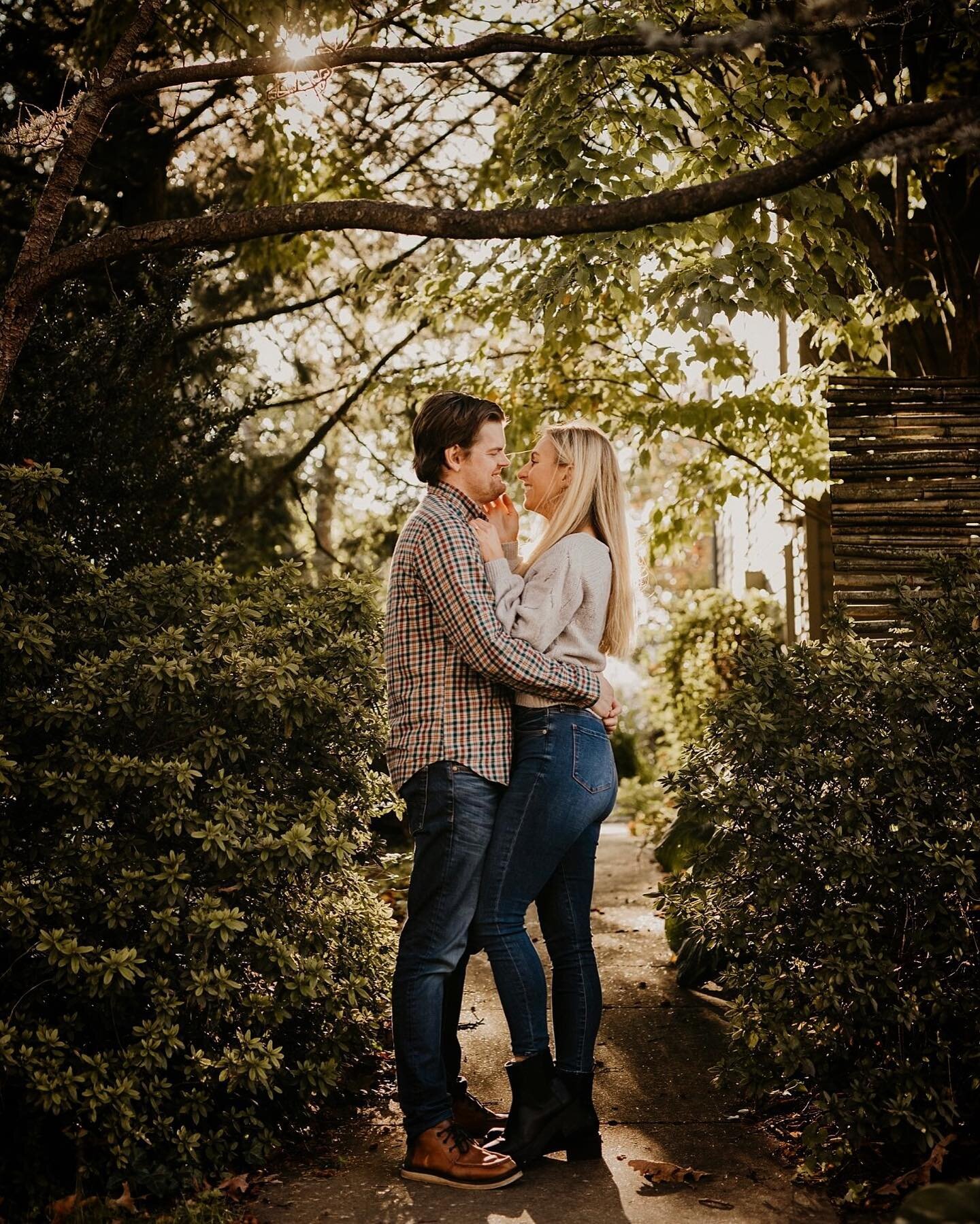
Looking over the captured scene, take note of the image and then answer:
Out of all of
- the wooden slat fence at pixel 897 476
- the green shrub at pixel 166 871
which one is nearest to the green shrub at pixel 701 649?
the wooden slat fence at pixel 897 476

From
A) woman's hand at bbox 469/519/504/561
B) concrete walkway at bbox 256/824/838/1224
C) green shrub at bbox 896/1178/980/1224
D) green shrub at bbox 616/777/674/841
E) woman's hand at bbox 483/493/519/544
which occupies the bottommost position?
green shrub at bbox 616/777/674/841

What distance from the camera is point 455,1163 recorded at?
3326 mm

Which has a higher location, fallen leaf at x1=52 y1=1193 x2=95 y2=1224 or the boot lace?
the boot lace

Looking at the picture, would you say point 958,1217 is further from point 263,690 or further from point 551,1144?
point 263,690

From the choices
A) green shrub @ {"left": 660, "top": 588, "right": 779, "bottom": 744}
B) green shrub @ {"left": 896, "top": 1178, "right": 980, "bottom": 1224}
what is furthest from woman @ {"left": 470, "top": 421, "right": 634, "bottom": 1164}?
green shrub @ {"left": 660, "top": 588, "right": 779, "bottom": 744}

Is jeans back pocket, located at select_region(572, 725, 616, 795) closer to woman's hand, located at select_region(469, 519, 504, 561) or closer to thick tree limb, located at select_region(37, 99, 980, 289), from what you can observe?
woman's hand, located at select_region(469, 519, 504, 561)

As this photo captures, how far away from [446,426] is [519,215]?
2.24 ft

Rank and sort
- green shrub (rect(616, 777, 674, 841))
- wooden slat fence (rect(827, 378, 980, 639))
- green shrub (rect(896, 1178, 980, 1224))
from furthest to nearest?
green shrub (rect(616, 777, 674, 841)) → wooden slat fence (rect(827, 378, 980, 639)) → green shrub (rect(896, 1178, 980, 1224))

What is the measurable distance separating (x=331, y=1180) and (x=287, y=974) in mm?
617

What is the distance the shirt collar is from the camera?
11.8 ft

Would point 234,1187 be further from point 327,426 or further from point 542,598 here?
point 327,426

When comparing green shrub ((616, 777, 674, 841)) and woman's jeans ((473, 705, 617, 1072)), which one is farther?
green shrub ((616, 777, 674, 841))

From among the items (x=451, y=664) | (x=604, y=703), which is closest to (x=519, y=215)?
(x=451, y=664)

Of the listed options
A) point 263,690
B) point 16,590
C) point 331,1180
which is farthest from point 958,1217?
point 16,590
